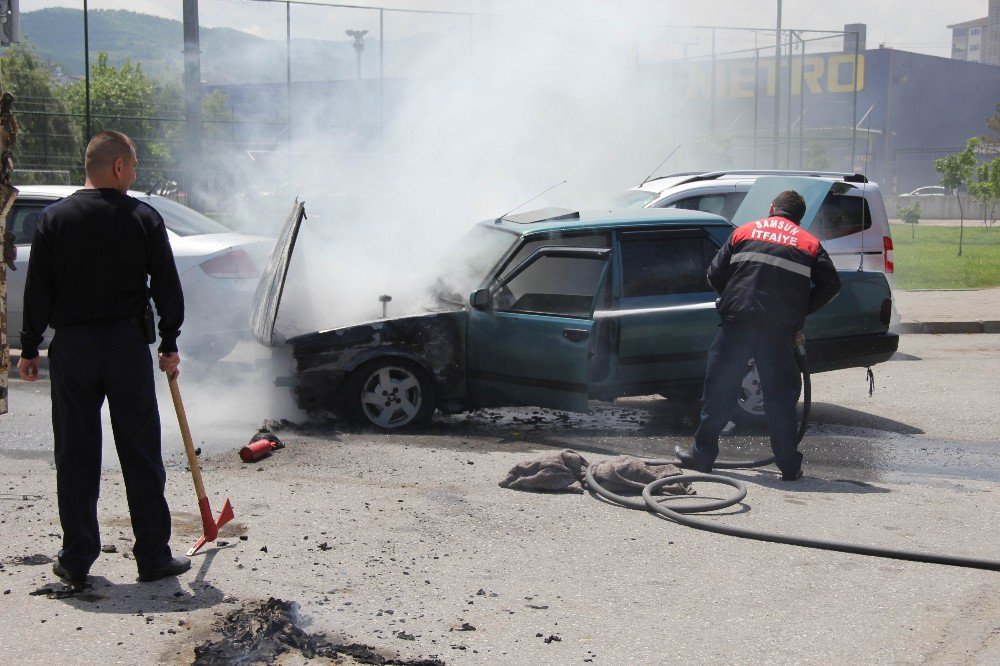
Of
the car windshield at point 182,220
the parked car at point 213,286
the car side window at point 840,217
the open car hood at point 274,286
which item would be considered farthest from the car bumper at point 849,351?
the car windshield at point 182,220

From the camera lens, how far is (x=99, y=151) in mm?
4133

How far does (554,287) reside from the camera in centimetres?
715

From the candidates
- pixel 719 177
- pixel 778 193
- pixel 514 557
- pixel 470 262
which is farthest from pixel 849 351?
pixel 719 177

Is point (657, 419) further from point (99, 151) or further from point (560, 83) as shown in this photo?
point (560, 83)

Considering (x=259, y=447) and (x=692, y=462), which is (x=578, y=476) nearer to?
(x=692, y=462)

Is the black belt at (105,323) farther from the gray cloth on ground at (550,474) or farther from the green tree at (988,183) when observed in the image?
the green tree at (988,183)

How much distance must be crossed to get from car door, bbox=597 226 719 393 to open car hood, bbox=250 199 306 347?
7.24ft

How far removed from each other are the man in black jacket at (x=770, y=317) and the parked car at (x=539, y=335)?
3.20 ft

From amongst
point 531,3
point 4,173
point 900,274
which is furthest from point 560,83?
point 4,173

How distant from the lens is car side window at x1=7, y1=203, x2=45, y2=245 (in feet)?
32.0

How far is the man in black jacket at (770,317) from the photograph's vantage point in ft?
20.0

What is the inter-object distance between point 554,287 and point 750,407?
1.74m

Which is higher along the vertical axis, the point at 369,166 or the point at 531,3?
the point at 531,3

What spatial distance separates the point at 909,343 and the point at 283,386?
25.9 ft
